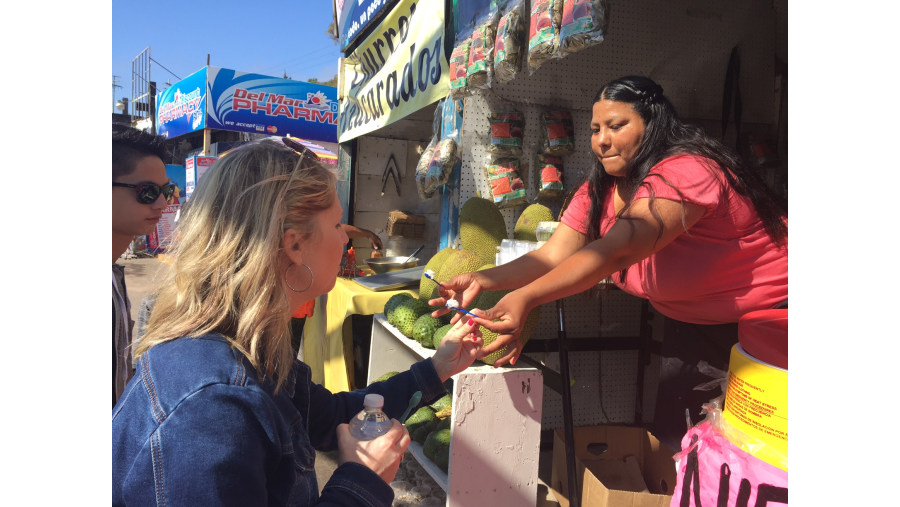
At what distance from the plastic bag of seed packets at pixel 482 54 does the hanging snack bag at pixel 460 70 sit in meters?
0.05

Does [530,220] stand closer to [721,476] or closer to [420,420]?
[420,420]

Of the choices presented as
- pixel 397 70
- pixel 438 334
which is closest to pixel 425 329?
pixel 438 334

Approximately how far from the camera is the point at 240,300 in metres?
1.07

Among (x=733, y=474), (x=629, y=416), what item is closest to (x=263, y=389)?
(x=733, y=474)

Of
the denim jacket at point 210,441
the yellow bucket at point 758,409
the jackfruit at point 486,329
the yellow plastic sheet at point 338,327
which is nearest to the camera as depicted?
the denim jacket at point 210,441

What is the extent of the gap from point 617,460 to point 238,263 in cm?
212

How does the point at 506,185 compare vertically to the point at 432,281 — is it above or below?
above

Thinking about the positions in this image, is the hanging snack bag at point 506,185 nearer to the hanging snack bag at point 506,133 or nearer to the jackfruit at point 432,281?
the hanging snack bag at point 506,133

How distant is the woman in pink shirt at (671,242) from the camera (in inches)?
65.2

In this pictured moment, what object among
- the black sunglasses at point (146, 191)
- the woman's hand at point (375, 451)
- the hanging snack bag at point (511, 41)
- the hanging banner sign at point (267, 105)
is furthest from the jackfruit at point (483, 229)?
the hanging banner sign at point (267, 105)

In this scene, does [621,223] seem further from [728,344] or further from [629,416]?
[629,416]

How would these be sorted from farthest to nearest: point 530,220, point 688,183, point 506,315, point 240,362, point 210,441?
point 530,220 < point 506,315 < point 688,183 < point 240,362 < point 210,441

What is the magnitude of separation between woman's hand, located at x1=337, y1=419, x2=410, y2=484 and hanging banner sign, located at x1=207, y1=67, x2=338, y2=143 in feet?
38.6

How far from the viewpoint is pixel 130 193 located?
207cm
